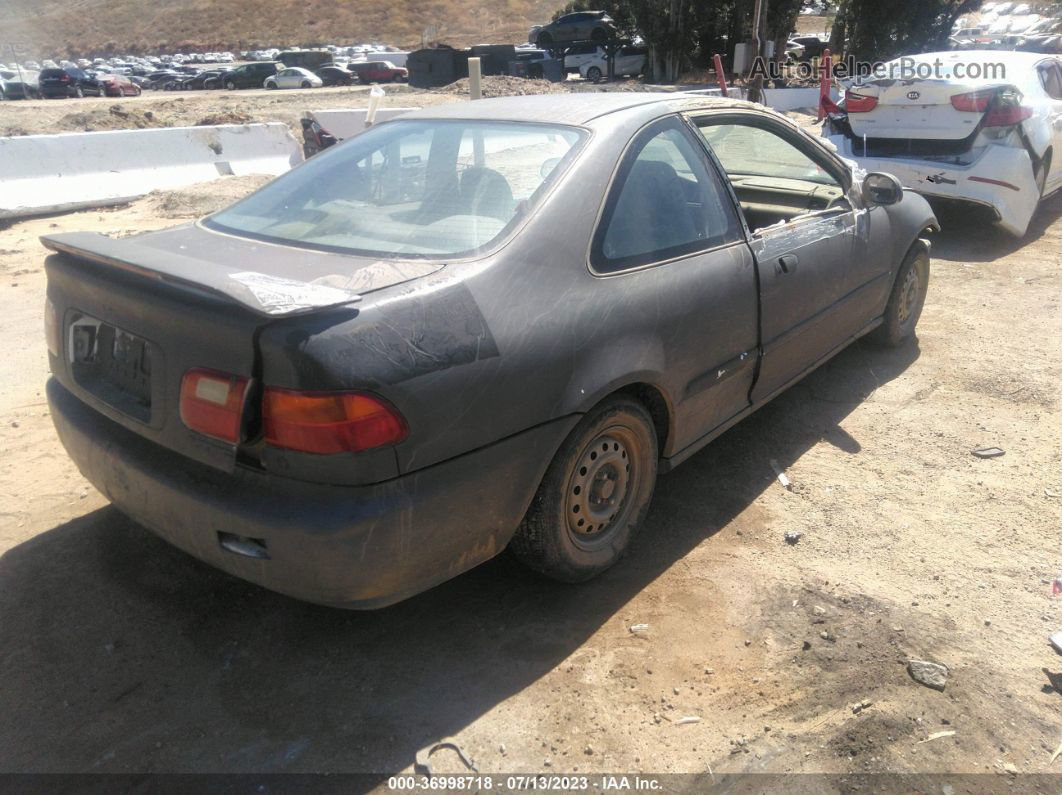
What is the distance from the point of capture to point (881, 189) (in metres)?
4.37

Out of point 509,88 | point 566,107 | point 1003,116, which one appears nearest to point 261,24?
point 509,88

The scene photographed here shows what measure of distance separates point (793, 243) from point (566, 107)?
1.21 metres

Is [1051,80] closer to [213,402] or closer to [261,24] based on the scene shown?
[213,402]

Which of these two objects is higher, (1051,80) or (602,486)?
(1051,80)

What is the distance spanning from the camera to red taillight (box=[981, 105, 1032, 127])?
23.9 feet

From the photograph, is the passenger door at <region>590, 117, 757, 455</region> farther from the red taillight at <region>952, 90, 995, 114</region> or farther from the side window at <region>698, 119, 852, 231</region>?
the red taillight at <region>952, 90, 995, 114</region>

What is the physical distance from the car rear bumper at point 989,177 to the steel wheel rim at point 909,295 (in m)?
2.70

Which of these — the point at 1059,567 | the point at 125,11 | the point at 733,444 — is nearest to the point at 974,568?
the point at 1059,567

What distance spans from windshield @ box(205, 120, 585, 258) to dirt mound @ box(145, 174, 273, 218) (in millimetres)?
6396

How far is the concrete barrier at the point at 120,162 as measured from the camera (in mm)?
9031

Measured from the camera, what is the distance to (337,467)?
2211mm

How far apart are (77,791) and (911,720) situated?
7.71ft

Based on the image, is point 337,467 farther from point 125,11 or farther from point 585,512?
point 125,11

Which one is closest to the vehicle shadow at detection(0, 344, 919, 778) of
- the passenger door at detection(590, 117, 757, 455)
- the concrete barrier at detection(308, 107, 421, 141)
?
the passenger door at detection(590, 117, 757, 455)
